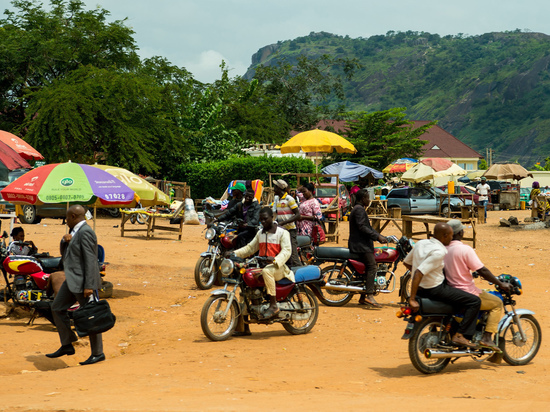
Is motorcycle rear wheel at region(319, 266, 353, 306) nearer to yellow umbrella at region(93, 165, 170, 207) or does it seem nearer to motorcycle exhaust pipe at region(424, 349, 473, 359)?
yellow umbrella at region(93, 165, 170, 207)

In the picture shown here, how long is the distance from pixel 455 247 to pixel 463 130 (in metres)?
116

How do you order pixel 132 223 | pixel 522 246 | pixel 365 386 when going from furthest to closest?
pixel 132 223 → pixel 522 246 → pixel 365 386

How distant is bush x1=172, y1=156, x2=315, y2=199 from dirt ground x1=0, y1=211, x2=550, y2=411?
19.5 meters

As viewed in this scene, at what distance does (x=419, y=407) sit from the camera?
5.23m

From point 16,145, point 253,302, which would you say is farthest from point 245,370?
point 16,145

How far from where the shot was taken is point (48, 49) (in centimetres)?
3119

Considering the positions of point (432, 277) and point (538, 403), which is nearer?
point (538, 403)

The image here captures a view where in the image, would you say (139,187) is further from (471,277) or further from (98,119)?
(98,119)

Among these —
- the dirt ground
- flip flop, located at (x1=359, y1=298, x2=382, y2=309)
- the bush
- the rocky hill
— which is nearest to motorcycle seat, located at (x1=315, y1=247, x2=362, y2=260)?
flip flop, located at (x1=359, y1=298, x2=382, y2=309)

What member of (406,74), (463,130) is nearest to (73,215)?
(463,130)

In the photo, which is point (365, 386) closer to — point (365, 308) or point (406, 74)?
point (365, 308)

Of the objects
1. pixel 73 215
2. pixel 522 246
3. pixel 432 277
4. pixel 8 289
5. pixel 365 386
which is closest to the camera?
pixel 365 386

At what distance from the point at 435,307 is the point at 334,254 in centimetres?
411

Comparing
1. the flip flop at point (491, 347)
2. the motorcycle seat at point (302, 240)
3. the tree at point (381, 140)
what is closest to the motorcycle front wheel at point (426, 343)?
the flip flop at point (491, 347)
